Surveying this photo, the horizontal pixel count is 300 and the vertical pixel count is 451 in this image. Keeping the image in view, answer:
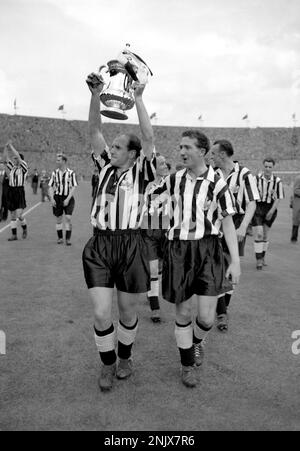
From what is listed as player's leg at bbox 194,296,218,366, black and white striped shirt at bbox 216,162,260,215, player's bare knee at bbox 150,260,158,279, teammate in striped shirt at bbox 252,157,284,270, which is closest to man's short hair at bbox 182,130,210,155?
player's leg at bbox 194,296,218,366

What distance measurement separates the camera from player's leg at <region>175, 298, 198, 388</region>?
11.5 feet

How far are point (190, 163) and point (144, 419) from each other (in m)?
1.98

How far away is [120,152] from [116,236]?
68 centimetres

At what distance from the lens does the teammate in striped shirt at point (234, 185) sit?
4.82m

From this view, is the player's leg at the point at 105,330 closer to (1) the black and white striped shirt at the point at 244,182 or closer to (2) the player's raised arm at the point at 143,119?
(2) the player's raised arm at the point at 143,119

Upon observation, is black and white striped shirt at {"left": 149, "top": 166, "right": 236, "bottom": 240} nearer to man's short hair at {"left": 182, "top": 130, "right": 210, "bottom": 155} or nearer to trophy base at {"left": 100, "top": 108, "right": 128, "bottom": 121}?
man's short hair at {"left": 182, "top": 130, "right": 210, "bottom": 155}

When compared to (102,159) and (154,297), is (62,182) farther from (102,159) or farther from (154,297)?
(102,159)

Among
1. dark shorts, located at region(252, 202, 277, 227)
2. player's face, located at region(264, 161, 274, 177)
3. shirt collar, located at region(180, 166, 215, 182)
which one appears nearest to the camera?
shirt collar, located at region(180, 166, 215, 182)

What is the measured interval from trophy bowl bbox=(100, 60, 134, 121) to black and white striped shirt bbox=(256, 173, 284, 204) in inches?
216

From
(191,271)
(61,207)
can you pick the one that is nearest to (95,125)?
(191,271)

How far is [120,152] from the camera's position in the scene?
344 centimetres

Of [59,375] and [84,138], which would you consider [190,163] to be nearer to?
[59,375]

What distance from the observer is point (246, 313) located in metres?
5.46

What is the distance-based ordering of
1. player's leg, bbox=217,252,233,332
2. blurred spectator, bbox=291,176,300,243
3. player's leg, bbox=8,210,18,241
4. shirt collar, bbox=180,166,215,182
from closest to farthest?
shirt collar, bbox=180,166,215,182 < player's leg, bbox=217,252,233,332 < player's leg, bbox=8,210,18,241 < blurred spectator, bbox=291,176,300,243
